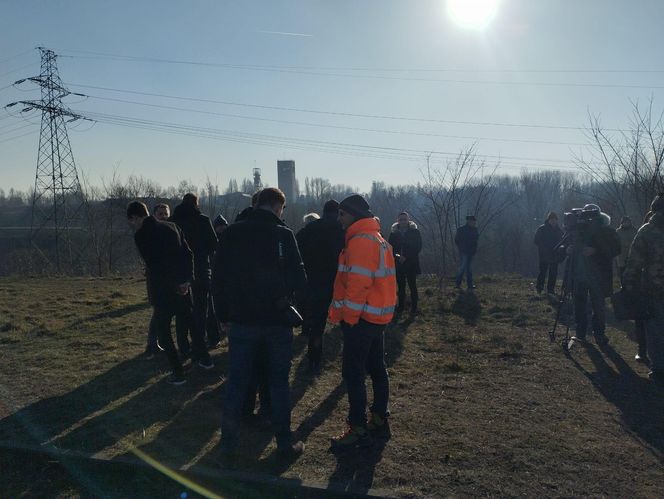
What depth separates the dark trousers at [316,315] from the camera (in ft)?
18.4

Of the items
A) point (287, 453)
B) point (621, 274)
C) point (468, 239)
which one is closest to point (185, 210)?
point (287, 453)

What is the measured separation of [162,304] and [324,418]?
201 cm

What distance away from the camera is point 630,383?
5.45 meters

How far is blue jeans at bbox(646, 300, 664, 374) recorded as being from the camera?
5461mm

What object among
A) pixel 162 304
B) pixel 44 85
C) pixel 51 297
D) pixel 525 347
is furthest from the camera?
pixel 44 85

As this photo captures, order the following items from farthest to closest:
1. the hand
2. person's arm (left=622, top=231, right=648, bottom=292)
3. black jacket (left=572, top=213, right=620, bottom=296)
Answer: black jacket (left=572, top=213, right=620, bottom=296), the hand, person's arm (left=622, top=231, right=648, bottom=292)

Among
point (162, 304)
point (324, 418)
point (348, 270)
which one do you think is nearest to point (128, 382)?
point (162, 304)

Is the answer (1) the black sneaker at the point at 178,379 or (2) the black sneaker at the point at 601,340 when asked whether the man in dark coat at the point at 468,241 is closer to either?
(2) the black sneaker at the point at 601,340

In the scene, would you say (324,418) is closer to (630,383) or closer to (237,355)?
(237,355)

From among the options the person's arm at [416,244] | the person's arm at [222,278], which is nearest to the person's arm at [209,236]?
the person's arm at [222,278]

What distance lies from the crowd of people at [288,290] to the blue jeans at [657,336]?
0.04 ft

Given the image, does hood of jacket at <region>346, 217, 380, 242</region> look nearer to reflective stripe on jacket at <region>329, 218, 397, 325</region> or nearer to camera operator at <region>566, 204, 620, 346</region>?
reflective stripe on jacket at <region>329, 218, 397, 325</region>

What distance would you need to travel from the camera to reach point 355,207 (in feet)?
12.7

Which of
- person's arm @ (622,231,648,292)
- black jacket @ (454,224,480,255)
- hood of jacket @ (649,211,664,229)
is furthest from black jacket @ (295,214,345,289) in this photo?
A: black jacket @ (454,224,480,255)
